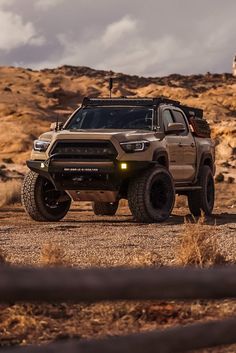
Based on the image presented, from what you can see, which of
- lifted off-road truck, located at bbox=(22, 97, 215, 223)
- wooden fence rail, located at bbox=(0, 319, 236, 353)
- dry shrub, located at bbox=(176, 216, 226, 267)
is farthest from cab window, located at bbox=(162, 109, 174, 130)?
wooden fence rail, located at bbox=(0, 319, 236, 353)

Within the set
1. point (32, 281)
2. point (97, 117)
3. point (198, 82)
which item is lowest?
point (32, 281)

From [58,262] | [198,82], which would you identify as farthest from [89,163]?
[198,82]

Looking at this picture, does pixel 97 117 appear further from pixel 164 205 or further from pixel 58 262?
pixel 58 262

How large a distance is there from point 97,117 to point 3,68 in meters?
71.9

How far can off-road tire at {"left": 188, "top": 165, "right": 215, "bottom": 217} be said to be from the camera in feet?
51.8

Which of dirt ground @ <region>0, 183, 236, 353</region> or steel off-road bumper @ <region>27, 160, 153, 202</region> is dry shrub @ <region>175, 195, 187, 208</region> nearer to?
dirt ground @ <region>0, 183, 236, 353</region>

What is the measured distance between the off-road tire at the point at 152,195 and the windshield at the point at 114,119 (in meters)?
0.95

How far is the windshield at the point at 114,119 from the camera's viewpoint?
1390 centimetres

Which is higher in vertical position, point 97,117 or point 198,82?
point 198,82

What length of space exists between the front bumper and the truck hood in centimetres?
38

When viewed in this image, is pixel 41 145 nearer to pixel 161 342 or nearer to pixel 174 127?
pixel 174 127

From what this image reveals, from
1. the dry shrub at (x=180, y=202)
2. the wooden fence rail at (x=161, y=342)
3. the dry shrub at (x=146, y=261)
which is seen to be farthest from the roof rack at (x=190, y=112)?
the wooden fence rail at (x=161, y=342)

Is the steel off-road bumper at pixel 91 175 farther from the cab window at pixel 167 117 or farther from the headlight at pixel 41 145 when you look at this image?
the cab window at pixel 167 117

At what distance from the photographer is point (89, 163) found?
1290 cm
